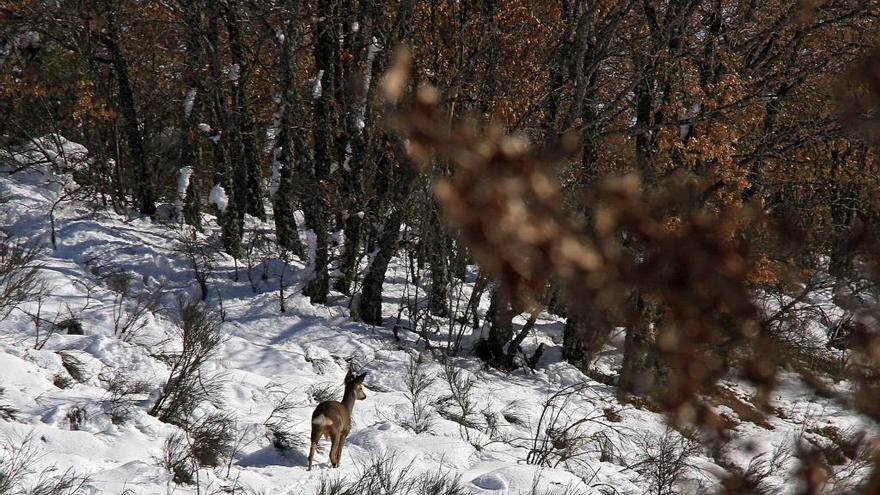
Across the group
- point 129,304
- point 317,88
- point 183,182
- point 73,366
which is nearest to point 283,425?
point 73,366

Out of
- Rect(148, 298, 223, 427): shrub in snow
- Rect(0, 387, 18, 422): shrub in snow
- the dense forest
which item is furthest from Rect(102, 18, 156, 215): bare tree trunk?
Rect(0, 387, 18, 422): shrub in snow

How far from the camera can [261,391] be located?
8445 millimetres

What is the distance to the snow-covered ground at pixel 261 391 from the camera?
576cm

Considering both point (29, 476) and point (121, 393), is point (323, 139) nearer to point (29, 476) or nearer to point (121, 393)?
point (121, 393)

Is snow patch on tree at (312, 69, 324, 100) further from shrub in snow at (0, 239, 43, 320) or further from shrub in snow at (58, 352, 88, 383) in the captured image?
shrub in snow at (58, 352, 88, 383)

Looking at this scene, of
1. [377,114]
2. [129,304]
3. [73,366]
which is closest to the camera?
[73,366]

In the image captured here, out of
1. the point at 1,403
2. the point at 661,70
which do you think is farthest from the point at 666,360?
the point at 661,70

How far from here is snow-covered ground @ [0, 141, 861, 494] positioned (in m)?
5.76

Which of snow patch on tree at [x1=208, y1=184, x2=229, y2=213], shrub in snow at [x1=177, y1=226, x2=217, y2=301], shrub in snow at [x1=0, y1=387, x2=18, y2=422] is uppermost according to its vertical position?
snow patch on tree at [x1=208, y1=184, x2=229, y2=213]

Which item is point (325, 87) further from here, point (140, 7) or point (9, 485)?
point (9, 485)

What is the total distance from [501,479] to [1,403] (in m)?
4.04

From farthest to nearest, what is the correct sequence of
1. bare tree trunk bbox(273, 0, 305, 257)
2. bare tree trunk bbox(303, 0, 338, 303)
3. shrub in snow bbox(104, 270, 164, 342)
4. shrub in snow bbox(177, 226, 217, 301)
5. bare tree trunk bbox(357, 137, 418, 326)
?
bare tree trunk bbox(303, 0, 338, 303) < bare tree trunk bbox(273, 0, 305, 257) < shrub in snow bbox(177, 226, 217, 301) < bare tree trunk bbox(357, 137, 418, 326) < shrub in snow bbox(104, 270, 164, 342)

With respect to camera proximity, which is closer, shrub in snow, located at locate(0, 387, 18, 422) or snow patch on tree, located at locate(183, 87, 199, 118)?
shrub in snow, located at locate(0, 387, 18, 422)

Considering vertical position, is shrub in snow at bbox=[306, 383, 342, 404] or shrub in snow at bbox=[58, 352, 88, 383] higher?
shrub in snow at bbox=[58, 352, 88, 383]
